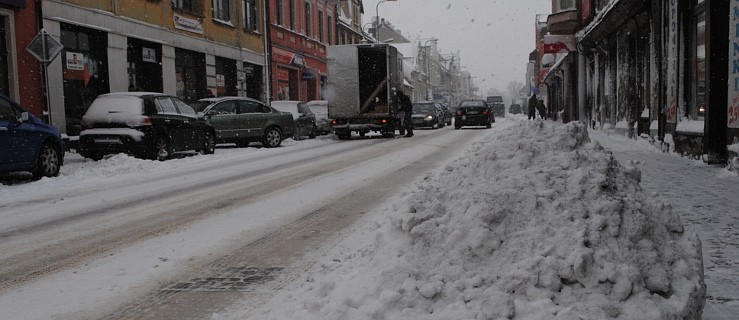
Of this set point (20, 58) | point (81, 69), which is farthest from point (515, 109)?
point (20, 58)

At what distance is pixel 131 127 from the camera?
1323 cm

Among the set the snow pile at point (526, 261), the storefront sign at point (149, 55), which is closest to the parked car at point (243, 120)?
the storefront sign at point (149, 55)

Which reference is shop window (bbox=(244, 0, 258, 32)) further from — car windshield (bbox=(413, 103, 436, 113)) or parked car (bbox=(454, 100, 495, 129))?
parked car (bbox=(454, 100, 495, 129))

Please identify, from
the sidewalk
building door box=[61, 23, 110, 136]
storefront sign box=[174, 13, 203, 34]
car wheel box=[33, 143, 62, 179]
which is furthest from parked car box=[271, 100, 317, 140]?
the sidewalk

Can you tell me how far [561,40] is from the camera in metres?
28.9

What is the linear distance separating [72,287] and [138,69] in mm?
17960

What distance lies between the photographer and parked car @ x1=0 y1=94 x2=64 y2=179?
32.8 feet

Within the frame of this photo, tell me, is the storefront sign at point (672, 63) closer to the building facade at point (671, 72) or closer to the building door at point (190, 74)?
the building facade at point (671, 72)

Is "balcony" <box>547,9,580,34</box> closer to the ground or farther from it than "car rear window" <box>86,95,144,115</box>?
farther from it

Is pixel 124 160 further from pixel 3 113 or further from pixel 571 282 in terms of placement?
pixel 571 282

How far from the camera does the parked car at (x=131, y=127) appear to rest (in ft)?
43.2

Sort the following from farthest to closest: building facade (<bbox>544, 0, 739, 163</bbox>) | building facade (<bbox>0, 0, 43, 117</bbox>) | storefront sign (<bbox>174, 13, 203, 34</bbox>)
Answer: storefront sign (<bbox>174, 13, 203, 34</bbox>)
building facade (<bbox>0, 0, 43, 117</bbox>)
building facade (<bbox>544, 0, 739, 163</bbox>)

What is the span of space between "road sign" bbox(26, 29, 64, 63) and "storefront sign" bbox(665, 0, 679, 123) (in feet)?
42.8

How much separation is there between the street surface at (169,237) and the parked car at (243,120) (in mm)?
7416
